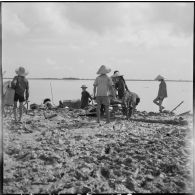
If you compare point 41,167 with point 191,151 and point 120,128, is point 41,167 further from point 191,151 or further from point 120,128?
point 120,128

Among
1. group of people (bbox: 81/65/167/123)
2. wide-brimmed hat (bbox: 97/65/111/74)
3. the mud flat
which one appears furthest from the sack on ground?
wide-brimmed hat (bbox: 97/65/111/74)

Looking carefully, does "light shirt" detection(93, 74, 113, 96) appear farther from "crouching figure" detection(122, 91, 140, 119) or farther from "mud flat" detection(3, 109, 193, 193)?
"crouching figure" detection(122, 91, 140, 119)

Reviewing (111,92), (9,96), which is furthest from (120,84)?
(9,96)

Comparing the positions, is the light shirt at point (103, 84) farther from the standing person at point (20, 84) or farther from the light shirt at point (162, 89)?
the light shirt at point (162, 89)

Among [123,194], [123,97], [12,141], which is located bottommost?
[123,194]

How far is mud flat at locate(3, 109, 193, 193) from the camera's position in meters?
4.97

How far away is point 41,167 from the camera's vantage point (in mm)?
5445

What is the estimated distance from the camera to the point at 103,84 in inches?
379

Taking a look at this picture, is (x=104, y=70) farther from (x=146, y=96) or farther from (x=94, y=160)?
(x=146, y=96)

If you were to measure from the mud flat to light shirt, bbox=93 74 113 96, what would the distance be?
4.29ft

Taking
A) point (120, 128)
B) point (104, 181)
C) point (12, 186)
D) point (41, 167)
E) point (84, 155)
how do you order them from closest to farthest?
1. point (12, 186)
2. point (104, 181)
3. point (41, 167)
4. point (84, 155)
5. point (120, 128)

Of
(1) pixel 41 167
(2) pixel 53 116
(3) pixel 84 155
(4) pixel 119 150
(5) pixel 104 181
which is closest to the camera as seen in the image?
(5) pixel 104 181

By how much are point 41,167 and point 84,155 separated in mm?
954

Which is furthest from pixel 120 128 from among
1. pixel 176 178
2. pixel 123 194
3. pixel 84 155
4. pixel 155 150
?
pixel 123 194
